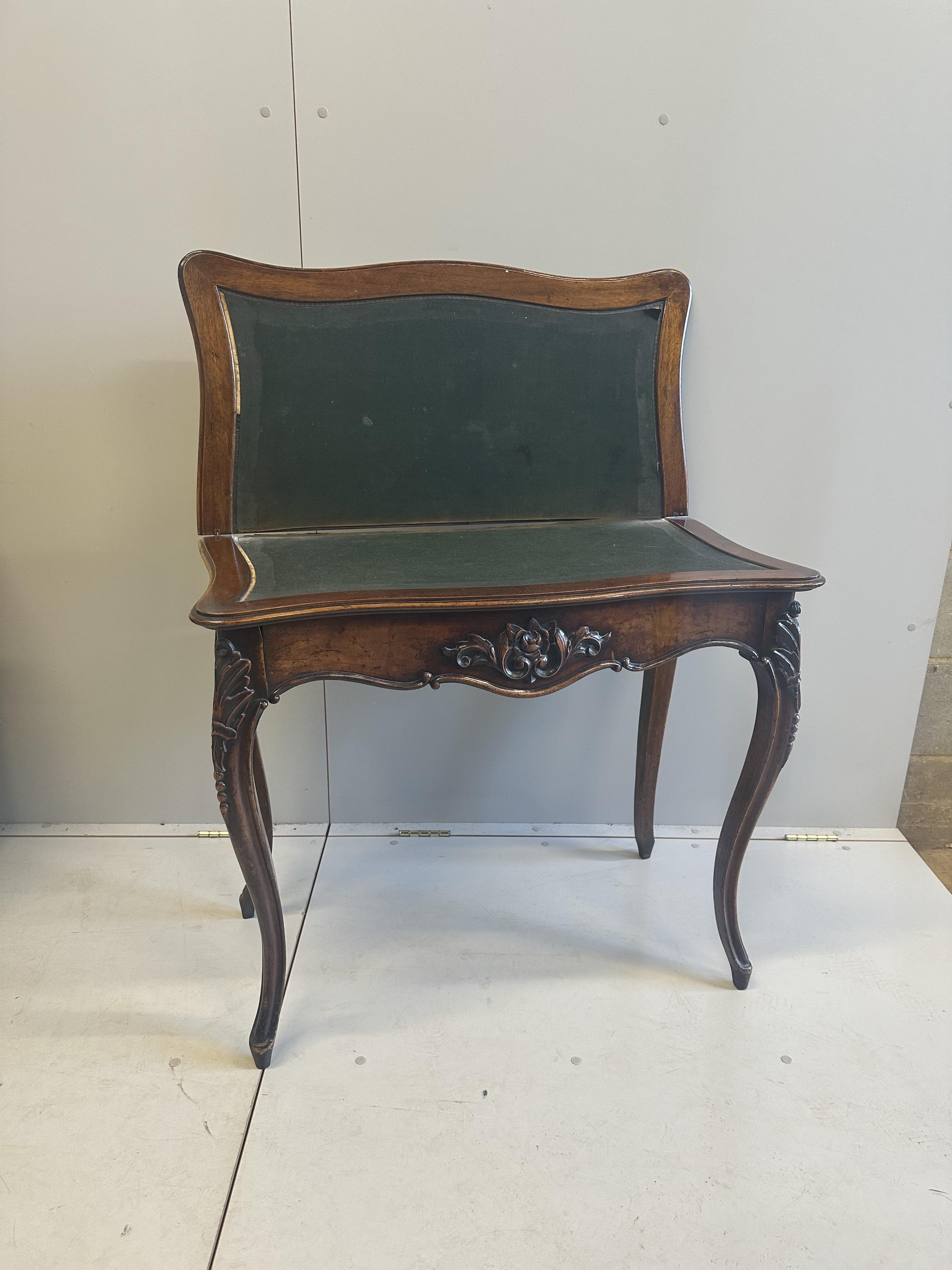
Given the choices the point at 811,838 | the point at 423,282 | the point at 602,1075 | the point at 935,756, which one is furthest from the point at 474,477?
the point at 935,756

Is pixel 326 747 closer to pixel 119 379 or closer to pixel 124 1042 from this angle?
pixel 124 1042

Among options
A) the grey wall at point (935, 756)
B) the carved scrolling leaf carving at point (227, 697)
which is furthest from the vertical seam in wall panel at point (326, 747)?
the grey wall at point (935, 756)

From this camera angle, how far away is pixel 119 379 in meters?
1.42

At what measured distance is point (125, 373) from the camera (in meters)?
A: 1.41

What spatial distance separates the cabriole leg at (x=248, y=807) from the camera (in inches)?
37.8

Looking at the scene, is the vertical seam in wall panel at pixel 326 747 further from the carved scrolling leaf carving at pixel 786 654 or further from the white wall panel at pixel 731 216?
the carved scrolling leaf carving at pixel 786 654

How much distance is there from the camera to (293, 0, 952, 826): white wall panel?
129cm

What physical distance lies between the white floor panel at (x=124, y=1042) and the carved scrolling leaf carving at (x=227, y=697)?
406mm

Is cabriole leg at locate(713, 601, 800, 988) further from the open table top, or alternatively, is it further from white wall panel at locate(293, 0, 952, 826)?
white wall panel at locate(293, 0, 952, 826)

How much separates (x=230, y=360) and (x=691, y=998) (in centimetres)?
123

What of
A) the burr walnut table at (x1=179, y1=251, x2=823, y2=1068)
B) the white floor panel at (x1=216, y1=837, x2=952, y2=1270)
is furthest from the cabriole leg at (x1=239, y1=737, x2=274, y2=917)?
the white floor panel at (x1=216, y1=837, x2=952, y2=1270)

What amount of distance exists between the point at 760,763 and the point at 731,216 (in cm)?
92

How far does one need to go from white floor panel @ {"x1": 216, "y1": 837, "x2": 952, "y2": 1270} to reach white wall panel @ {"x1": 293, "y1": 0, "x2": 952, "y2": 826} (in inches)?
14.7

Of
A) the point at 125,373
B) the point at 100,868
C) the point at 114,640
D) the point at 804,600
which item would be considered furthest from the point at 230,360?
the point at 804,600
